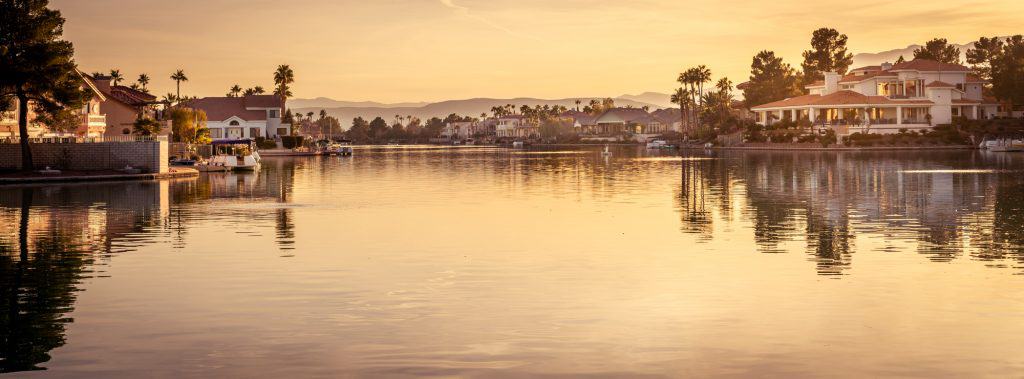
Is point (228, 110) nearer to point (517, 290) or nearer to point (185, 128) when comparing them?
point (185, 128)

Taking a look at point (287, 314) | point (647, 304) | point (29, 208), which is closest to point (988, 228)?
point (647, 304)

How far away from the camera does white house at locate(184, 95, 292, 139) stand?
171125 millimetres

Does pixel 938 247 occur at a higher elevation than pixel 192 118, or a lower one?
lower

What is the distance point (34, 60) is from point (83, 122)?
29.1 m

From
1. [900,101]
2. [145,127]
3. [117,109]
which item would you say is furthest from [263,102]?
[900,101]

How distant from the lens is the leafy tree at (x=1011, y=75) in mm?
149250

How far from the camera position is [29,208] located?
44.5m

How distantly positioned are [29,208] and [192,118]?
7964cm

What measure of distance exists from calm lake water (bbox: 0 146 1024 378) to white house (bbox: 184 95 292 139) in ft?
425

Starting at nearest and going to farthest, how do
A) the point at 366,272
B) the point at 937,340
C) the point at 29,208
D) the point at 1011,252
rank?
the point at 937,340
the point at 366,272
the point at 1011,252
the point at 29,208

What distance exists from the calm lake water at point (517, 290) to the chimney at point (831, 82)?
12948 cm

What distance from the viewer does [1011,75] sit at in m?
150

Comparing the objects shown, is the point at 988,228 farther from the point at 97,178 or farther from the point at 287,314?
the point at 97,178

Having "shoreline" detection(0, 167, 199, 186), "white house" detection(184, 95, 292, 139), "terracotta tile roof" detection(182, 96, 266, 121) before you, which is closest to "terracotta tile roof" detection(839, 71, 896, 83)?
"white house" detection(184, 95, 292, 139)
